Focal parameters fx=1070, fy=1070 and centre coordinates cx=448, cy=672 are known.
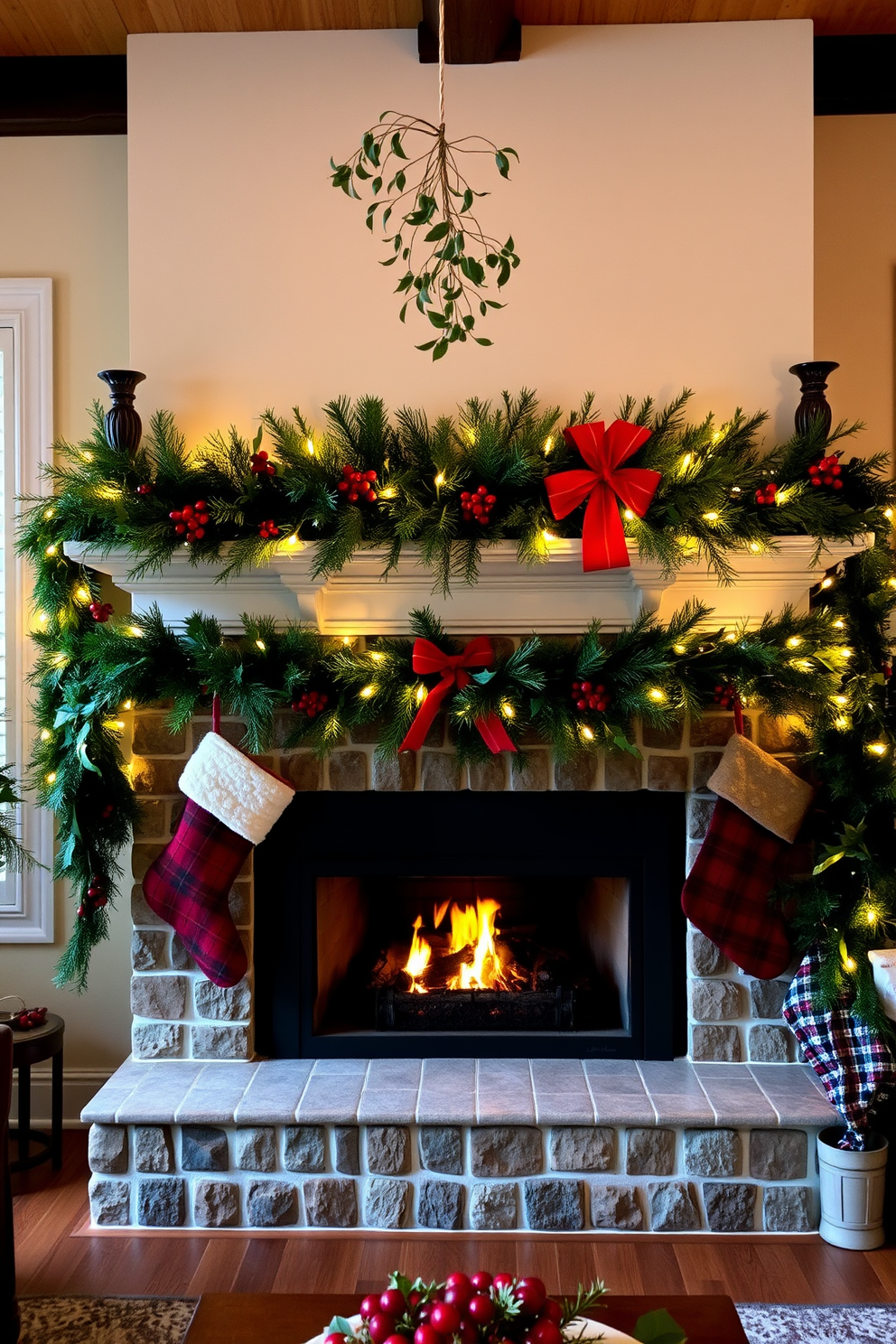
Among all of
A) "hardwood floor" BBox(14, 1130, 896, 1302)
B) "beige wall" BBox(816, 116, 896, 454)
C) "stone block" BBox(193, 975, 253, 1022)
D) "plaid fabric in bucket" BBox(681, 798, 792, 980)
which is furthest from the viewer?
"beige wall" BBox(816, 116, 896, 454)

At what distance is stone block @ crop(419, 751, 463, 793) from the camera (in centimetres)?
257

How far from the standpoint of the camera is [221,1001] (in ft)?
8.39

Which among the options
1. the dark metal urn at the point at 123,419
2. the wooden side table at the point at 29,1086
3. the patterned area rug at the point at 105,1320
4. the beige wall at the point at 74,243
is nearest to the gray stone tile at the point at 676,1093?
the patterned area rug at the point at 105,1320

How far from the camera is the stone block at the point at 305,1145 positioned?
2.31m

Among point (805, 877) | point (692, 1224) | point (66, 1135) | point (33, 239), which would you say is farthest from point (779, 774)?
point (33, 239)

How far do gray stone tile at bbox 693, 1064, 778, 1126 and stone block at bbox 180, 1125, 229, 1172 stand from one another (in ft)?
3.50

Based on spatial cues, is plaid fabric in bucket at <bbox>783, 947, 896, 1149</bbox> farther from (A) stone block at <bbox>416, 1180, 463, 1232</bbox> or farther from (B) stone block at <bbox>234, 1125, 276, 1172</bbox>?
(B) stone block at <bbox>234, 1125, 276, 1172</bbox>

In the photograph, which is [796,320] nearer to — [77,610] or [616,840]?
[616,840]

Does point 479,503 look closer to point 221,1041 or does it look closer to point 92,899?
point 92,899

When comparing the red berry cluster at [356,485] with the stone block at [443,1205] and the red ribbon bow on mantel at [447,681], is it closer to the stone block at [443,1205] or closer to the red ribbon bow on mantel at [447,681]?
the red ribbon bow on mantel at [447,681]

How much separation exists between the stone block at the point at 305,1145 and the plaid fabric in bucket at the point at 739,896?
96 centimetres

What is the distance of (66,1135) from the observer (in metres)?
2.81

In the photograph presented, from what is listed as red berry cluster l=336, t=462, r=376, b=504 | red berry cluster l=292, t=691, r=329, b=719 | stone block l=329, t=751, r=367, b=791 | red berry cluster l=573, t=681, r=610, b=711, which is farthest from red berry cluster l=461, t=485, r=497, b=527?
stone block l=329, t=751, r=367, b=791

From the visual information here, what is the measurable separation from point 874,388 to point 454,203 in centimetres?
119
